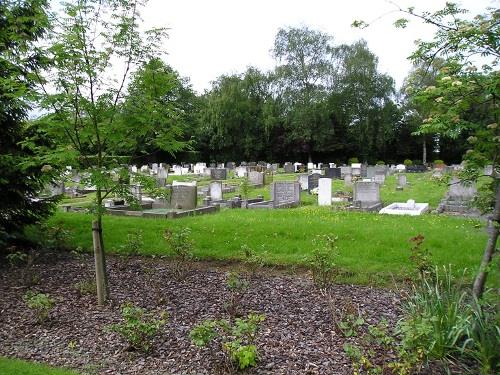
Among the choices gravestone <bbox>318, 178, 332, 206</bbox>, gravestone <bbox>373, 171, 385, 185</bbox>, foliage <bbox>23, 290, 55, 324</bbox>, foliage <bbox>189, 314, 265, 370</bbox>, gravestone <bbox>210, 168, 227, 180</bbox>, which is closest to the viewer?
foliage <bbox>189, 314, 265, 370</bbox>

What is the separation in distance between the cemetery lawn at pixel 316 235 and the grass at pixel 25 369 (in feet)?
13.7

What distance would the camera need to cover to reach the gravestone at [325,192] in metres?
17.1

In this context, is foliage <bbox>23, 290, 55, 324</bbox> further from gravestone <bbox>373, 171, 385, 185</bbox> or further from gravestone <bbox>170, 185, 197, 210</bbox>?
gravestone <bbox>373, 171, 385, 185</bbox>

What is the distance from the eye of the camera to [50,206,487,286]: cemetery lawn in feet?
26.0

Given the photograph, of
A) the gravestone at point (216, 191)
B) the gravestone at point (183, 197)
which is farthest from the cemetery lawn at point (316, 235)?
the gravestone at point (216, 191)

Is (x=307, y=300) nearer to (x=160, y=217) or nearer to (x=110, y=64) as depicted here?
(x=110, y=64)

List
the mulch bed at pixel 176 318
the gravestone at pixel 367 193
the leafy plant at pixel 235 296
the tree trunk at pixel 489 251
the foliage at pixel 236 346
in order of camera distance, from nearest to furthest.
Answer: the foliage at pixel 236 346 < the mulch bed at pixel 176 318 < the tree trunk at pixel 489 251 < the leafy plant at pixel 235 296 < the gravestone at pixel 367 193

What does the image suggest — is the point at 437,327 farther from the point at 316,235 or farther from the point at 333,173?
the point at 333,173

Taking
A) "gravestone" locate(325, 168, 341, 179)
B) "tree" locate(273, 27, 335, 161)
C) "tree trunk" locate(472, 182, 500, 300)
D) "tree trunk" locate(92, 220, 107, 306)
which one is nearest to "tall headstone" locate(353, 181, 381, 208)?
"tree trunk" locate(472, 182, 500, 300)

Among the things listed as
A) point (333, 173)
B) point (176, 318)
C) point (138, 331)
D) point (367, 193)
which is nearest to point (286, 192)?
point (367, 193)

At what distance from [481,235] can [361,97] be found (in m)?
45.2

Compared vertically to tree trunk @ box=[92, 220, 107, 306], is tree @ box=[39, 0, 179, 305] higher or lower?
higher

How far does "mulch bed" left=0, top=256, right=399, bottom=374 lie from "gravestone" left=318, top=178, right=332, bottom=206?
943cm

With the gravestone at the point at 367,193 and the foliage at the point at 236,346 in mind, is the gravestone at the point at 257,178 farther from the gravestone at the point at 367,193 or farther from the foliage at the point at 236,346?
the foliage at the point at 236,346
